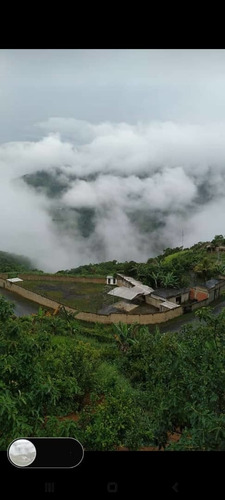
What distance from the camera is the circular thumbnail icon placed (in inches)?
38.4

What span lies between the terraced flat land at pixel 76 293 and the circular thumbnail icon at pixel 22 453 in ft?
21.4

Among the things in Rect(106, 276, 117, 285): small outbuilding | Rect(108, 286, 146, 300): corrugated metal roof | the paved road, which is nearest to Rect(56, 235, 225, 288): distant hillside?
Rect(106, 276, 117, 285): small outbuilding

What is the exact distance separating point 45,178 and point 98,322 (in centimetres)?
312

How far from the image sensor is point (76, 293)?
8195 mm

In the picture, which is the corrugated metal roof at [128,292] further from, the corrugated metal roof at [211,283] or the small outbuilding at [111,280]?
the corrugated metal roof at [211,283]

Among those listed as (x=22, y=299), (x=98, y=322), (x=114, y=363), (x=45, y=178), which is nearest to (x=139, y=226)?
(x=45, y=178)

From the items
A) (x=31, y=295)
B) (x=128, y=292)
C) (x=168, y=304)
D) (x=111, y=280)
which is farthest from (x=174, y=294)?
(x=31, y=295)

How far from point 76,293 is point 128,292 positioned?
1.11 metres

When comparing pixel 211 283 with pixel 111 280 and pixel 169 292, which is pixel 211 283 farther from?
pixel 111 280

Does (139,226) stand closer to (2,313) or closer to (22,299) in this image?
Result: (2,313)

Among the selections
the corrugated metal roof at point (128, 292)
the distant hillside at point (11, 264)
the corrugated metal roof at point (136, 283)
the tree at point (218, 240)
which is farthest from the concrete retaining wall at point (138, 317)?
the tree at point (218, 240)

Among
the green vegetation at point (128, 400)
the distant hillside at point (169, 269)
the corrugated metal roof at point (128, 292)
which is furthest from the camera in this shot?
the distant hillside at point (169, 269)

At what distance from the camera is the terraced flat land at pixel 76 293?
7.76 meters

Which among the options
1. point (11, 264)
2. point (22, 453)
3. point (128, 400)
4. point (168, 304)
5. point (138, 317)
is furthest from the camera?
point (11, 264)
